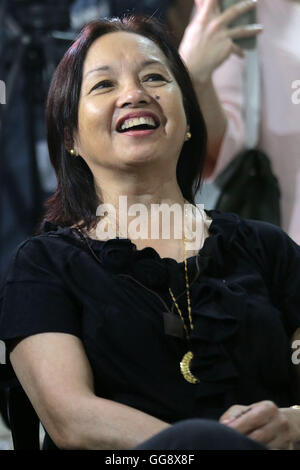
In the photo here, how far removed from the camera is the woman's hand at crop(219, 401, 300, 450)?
1.21 meters

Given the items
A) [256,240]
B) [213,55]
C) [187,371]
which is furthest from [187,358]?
[213,55]

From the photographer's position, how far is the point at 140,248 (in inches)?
57.7

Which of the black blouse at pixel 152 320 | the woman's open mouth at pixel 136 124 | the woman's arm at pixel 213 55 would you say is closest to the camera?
the black blouse at pixel 152 320

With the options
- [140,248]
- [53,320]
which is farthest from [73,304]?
[140,248]

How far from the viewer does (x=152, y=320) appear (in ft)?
4.45

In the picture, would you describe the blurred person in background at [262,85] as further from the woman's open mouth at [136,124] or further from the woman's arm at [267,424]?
the woman's arm at [267,424]

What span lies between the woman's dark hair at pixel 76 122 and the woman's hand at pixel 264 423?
18.1 inches

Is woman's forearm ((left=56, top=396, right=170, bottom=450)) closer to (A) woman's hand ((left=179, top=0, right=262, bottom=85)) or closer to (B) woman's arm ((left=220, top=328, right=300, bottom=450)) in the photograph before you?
(B) woman's arm ((left=220, top=328, right=300, bottom=450))

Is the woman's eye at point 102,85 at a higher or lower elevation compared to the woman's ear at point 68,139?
higher

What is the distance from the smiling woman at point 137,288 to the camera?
1287 mm

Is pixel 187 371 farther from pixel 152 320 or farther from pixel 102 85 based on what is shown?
pixel 102 85

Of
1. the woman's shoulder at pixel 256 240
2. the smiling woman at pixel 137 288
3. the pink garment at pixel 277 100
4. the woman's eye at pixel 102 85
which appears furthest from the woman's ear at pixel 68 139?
the pink garment at pixel 277 100

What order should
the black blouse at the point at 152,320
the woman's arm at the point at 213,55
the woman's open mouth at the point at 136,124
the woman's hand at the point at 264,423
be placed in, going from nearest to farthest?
the woman's hand at the point at 264,423 < the black blouse at the point at 152,320 < the woman's open mouth at the point at 136,124 < the woman's arm at the point at 213,55

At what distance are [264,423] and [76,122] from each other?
0.64 meters
